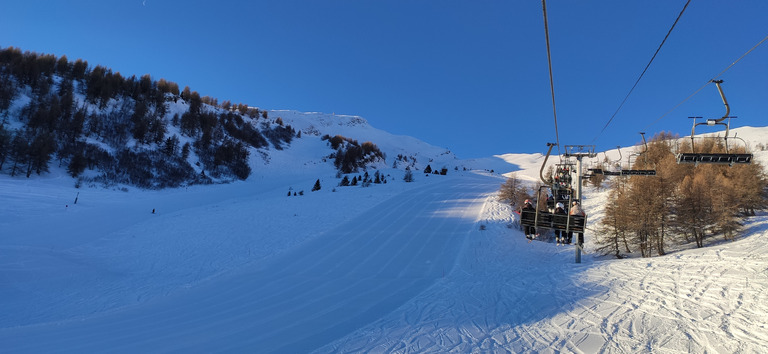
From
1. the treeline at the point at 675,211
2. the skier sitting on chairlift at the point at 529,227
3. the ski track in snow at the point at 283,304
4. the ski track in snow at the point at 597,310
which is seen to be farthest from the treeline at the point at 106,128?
the treeline at the point at 675,211

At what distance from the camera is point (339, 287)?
607 inches

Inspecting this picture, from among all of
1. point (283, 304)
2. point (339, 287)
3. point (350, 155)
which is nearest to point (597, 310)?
point (339, 287)

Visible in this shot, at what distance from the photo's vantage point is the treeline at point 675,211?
20891 millimetres

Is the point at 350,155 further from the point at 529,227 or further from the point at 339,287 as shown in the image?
the point at 529,227

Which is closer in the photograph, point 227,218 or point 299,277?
Answer: point 299,277

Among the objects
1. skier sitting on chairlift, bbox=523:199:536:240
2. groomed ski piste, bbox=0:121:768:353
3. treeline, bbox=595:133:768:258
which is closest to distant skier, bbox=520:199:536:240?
skier sitting on chairlift, bbox=523:199:536:240

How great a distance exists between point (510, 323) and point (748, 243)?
16.8 metres

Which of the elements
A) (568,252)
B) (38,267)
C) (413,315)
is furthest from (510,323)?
(38,267)

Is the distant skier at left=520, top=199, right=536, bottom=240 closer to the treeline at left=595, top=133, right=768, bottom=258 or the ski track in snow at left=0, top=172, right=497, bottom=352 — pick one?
the ski track in snow at left=0, top=172, right=497, bottom=352

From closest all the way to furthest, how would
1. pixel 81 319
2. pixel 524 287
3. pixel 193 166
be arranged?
1. pixel 81 319
2. pixel 524 287
3. pixel 193 166

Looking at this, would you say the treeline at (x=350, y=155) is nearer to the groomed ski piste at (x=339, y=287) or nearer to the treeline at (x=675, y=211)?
the groomed ski piste at (x=339, y=287)

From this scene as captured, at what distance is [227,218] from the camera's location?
28109 mm

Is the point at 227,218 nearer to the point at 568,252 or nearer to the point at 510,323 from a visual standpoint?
the point at 510,323

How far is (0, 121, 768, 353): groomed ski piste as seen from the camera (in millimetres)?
9469
